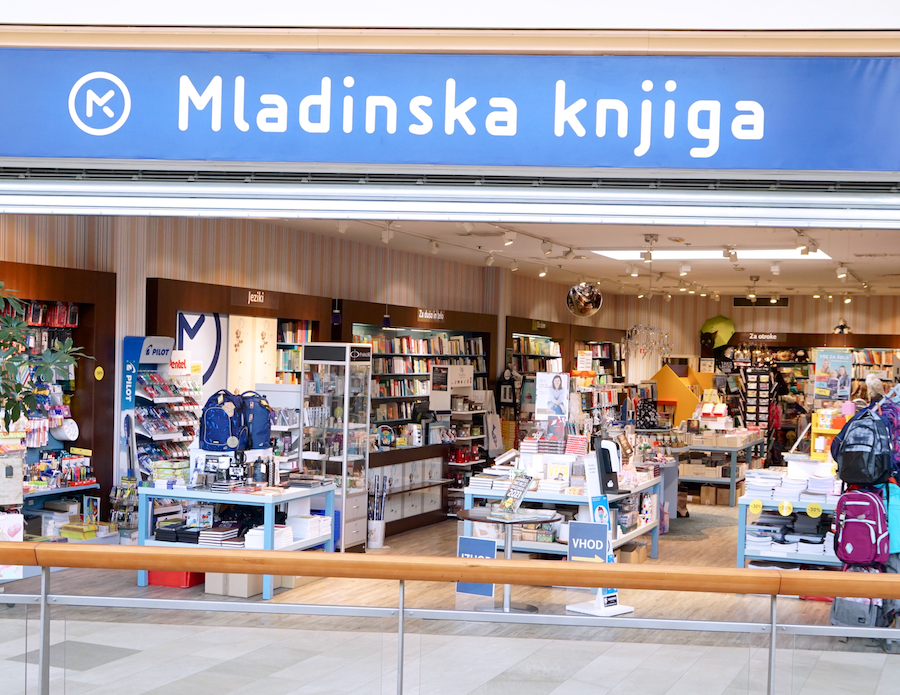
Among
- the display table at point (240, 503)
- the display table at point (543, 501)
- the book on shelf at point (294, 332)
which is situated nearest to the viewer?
the display table at point (240, 503)

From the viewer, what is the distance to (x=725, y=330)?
64.3ft

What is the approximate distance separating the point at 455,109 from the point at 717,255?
963cm

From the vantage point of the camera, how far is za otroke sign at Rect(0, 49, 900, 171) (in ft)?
9.19

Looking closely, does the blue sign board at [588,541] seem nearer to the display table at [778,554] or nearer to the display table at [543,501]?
the display table at [543,501]

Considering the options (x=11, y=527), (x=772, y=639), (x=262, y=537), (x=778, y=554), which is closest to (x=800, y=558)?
(x=778, y=554)

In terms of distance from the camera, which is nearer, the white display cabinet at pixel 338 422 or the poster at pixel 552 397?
the poster at pixel 552 397

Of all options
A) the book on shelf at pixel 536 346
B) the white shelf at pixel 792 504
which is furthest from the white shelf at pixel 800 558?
the book on shelf at pixel 536 346

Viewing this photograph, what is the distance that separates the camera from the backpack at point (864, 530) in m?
6.04

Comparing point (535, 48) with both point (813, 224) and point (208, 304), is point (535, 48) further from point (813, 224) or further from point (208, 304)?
point (208, 304)

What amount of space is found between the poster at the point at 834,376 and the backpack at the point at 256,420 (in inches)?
212

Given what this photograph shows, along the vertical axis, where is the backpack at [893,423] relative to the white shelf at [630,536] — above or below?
above

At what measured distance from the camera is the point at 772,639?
258 centimetres

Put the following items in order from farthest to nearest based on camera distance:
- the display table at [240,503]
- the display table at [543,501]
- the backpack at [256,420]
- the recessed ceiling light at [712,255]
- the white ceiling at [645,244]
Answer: the recessed ceiling light at [712,255] < the white ceiling at [645,244] < the backpack at [256,420] < the display table at [543,501] < the display table at [240,503]

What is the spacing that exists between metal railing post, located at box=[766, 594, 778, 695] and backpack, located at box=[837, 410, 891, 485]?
3.83 meters
